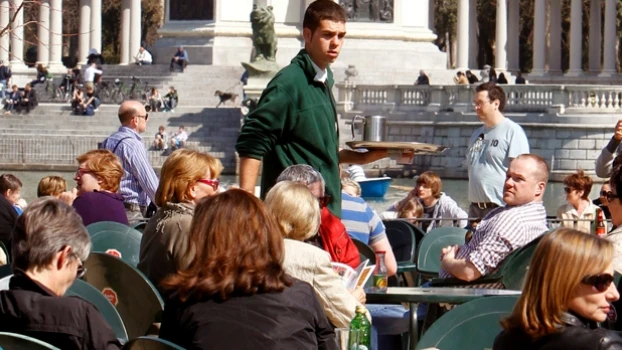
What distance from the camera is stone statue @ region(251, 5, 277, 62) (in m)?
42.7

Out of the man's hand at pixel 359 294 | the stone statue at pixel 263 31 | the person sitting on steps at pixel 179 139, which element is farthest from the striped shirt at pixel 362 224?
the person sitting on steps at pixel 179 139

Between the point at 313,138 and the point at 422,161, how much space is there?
35.3m

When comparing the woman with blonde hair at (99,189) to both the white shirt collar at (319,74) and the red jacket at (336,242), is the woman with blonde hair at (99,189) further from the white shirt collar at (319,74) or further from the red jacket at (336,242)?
the red jacket at (336,242)

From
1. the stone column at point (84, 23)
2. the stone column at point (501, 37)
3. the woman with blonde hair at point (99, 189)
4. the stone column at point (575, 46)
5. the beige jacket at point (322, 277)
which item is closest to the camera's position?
the beige jacket at point (322, 277)

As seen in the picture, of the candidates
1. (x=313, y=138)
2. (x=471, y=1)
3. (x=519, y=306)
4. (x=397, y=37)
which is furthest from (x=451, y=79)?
(x=519, y=306)

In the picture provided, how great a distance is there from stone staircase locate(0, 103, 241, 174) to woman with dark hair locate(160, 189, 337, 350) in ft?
118

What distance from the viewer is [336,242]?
8594 mm

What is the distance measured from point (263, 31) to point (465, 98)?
5643 millimetres

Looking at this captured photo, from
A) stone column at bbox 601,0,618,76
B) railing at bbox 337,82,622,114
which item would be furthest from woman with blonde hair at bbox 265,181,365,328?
stone column at bbox 601,0,618,76

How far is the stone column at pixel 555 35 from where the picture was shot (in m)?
73.7

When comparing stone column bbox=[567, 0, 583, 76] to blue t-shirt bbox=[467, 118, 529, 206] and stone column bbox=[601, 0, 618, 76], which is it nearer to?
stone column bbox=[601, 0, 618, 76]

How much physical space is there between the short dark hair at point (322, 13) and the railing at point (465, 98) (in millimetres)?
33534

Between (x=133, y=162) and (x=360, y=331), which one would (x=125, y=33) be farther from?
(x=360, y=331)

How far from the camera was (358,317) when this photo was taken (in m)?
7.34
